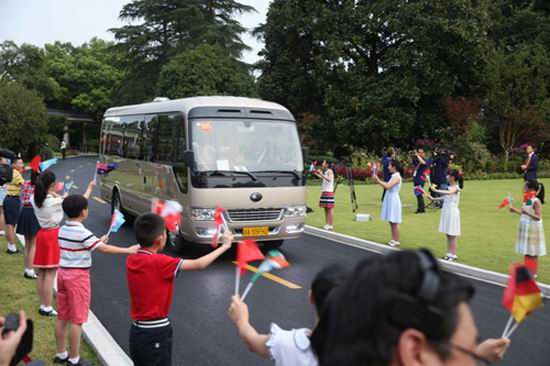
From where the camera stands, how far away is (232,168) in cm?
981

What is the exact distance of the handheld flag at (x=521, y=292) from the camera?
2.11 metres

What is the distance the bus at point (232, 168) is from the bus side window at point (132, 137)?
131 centimetres

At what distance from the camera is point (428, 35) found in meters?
33.1

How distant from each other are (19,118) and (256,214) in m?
34.2

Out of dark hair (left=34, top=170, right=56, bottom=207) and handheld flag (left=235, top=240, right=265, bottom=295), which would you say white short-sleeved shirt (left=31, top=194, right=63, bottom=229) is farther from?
handheld flag (left=235, top=240, right=265, bottom=295)

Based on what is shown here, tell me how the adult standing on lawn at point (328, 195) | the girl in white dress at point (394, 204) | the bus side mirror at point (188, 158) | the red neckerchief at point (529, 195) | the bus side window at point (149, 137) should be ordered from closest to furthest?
the red neckerchief at point (529, 195), the bus side mirror at point (188, 158), the girl in white dress at point (394, 204), the bus side window at point (149, 137), the adult standing on lawn at point (328, 195)

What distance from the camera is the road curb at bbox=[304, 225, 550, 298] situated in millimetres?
8461

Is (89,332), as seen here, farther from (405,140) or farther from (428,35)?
(405,140)

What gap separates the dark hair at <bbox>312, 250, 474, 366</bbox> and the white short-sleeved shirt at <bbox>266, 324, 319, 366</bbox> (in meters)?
1.27

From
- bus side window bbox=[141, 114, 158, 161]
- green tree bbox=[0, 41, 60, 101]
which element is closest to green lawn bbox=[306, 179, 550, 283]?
bus side window bbox=[141, 114, 158, 161]

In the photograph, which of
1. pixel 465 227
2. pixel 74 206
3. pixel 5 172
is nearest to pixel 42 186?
pixel 74 206

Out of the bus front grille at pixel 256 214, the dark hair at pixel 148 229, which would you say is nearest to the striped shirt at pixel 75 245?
the dark hair at pixel 148 229

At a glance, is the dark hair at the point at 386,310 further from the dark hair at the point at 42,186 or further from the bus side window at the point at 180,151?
the bus side window at the point at 180,151

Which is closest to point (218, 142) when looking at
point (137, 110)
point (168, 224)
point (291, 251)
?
point (291, 251)
